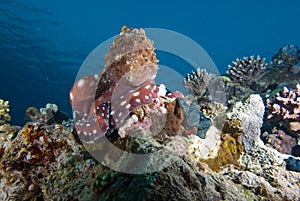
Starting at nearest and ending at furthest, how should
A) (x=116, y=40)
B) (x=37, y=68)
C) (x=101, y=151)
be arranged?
(x=101, y=151)
(x=116, y=40)
(x=37, y=68)

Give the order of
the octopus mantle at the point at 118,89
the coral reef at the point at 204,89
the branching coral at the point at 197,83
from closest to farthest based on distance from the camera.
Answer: the octopus mantle at the point at 118,89
the coral reef at the point at 204,89
the branching coral at the point at 197,83

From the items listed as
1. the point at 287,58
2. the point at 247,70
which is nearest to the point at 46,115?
the point at 247,70

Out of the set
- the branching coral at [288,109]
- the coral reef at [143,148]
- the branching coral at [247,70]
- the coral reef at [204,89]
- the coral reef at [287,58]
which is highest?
the coral reef at [287,58]

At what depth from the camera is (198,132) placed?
3906mm

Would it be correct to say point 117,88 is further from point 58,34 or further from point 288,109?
point 58,34

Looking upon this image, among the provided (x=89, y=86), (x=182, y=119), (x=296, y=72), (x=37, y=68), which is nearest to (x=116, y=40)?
(x=89, y=86)

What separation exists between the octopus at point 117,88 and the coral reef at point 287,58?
592 cm

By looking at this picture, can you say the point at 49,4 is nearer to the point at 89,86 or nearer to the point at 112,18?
the point at 112,18

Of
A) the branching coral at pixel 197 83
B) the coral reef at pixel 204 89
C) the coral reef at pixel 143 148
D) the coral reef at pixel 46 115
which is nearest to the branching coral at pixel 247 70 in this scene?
the coral reef at pixel 204 89

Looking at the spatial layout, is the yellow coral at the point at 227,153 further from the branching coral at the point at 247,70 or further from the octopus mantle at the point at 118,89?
the branching coral at the point at 247,70

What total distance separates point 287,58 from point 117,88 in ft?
23.3

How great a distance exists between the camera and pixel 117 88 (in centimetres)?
418

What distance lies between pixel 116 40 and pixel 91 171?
3.00m

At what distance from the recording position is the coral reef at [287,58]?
8102 millimetres
